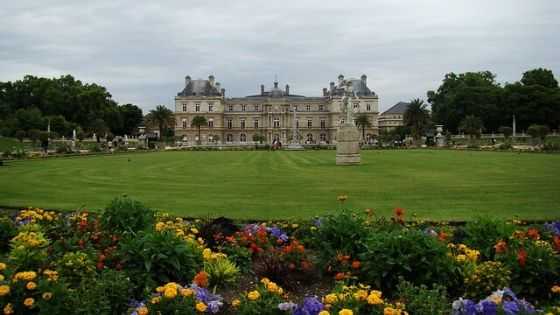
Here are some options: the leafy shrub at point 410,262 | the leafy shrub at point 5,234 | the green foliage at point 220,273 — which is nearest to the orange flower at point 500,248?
the leafy shrub at point 410,262

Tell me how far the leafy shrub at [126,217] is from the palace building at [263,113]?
11091 cm

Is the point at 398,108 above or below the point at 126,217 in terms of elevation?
above

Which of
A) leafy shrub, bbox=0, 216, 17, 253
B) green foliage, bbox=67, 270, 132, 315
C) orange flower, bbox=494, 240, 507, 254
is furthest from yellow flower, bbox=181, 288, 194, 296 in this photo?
leafy shrub, bbox=0, 216, 17, 253

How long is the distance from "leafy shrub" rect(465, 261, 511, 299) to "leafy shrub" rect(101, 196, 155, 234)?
4.57 meters

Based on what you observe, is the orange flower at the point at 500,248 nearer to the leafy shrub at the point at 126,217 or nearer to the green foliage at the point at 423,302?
the green foliage at the point at 423,302

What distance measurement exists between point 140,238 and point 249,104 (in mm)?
119848

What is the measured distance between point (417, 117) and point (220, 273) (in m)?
81.8

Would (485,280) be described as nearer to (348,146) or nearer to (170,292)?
(170,292)

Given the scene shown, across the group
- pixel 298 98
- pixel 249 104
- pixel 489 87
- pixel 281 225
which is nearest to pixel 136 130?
pixel 249 104

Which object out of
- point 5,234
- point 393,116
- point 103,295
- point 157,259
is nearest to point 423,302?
point 157,259

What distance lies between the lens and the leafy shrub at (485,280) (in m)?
5.98

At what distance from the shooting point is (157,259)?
243 inches

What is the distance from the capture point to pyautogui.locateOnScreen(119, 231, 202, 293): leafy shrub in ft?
19.9

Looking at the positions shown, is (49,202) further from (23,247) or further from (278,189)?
(23,247)
